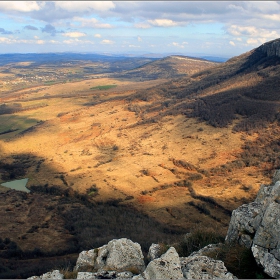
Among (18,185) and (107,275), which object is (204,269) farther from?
(18,185)

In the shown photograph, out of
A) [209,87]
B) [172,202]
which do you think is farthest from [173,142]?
[209,87]

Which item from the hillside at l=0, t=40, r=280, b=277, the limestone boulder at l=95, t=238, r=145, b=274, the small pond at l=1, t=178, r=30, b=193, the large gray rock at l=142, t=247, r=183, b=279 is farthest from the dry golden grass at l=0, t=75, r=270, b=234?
the large gray rock at l=142, t=247, r=183, b=279

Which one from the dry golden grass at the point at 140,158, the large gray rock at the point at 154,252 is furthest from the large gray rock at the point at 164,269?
the dry golden grass at the point at 140,158

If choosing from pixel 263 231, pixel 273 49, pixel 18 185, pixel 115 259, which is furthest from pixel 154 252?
pixel 273 49

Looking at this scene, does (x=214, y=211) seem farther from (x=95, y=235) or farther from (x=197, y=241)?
(x=197, y=241)

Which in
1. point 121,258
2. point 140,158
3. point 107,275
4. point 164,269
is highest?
point 164,269

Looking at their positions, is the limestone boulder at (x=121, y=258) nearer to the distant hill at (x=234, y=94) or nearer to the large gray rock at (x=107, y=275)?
the large gray rock at (x=107, y=275)

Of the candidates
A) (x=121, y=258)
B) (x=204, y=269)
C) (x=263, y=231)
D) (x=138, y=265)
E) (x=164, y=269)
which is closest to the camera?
(x=164, y=269)

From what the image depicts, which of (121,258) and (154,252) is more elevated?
(121,258)
